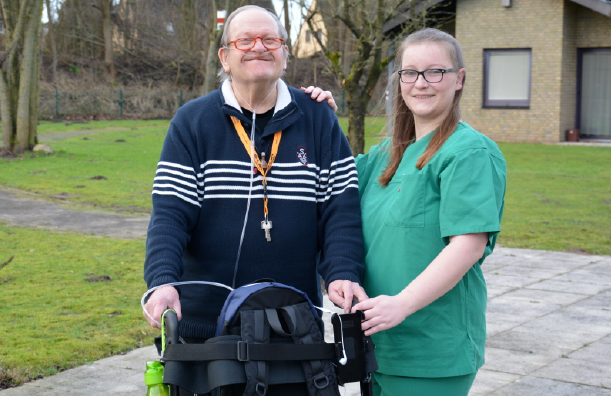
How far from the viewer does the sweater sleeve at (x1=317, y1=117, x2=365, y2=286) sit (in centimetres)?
269

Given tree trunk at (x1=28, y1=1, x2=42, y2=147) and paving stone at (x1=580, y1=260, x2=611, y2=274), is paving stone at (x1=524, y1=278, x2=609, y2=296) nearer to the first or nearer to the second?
paving stone at (x1=580, y1=260, x2=611, y2=274)

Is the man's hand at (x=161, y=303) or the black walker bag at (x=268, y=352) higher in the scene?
the man's hand at (x=161, y=303)

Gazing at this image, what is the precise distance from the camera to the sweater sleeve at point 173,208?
2.54m

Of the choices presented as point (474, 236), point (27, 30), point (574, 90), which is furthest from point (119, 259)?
point (574, 90)

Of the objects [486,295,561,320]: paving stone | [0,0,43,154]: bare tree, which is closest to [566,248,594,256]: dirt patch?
[486,295,561,320]: paving stone


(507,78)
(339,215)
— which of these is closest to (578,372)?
(339,215)

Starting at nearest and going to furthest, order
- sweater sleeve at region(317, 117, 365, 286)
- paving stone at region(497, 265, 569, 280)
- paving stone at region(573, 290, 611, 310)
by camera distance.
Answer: sweater sleeve at region(317, 117, 365, 286) → paving stone at region(573, 290, 611, 310) → paving stone at region(497, 265, 569, 280)

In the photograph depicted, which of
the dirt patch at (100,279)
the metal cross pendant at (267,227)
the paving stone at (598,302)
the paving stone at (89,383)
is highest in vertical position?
the metal cross pendant at (267,227)

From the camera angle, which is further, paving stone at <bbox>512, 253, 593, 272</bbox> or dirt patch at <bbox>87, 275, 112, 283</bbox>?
paving stone at <bbox>512, 253, 593, 272</bbox>

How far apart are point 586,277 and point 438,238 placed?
5.53 metres

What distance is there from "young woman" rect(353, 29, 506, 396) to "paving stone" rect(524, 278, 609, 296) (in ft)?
15.2

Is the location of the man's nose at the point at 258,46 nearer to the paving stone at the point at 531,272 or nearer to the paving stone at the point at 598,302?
the paving stone at the point at 598,302

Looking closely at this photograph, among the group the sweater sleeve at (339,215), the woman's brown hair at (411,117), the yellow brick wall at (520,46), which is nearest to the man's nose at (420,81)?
the woman's brown hair at (411,117)

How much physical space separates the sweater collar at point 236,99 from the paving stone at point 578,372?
2.84 m
